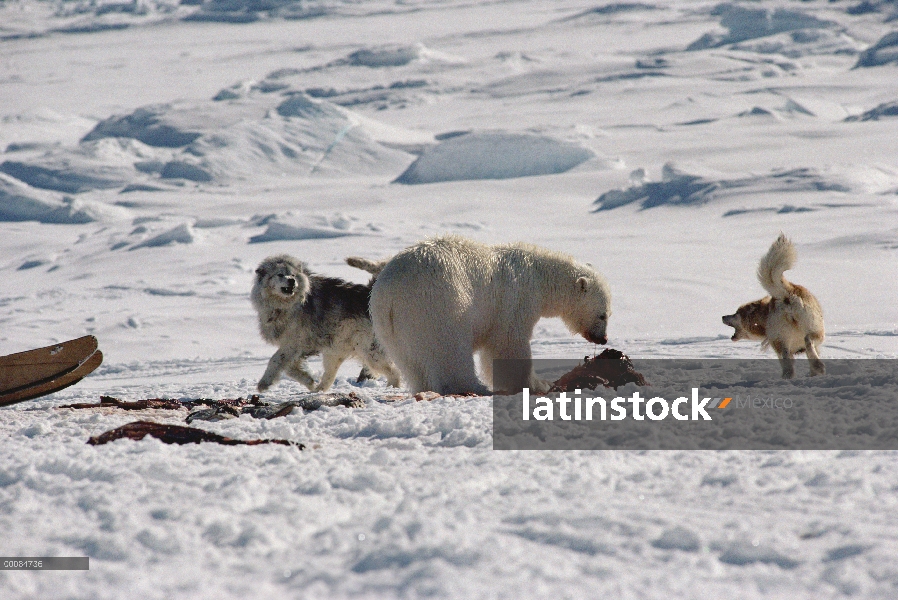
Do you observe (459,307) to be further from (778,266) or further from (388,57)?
(388,57)

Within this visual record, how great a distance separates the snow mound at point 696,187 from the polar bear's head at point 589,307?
17443mm

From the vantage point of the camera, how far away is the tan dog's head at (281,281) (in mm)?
7621

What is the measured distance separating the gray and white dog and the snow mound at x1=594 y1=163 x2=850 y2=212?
56.3 ft

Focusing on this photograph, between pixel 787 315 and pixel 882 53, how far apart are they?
141 feet

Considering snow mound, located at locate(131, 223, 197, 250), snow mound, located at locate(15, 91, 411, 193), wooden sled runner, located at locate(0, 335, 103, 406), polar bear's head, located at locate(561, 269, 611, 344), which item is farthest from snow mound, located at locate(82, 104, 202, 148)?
polar bear's head, located at locate(561, 269, 611, 344)

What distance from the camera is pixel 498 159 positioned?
30.0 metres

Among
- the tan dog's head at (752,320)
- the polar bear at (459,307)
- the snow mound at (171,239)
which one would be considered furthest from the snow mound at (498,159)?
the polar bear at (459,307)

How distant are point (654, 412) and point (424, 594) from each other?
8.88 ft

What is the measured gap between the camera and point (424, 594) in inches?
101

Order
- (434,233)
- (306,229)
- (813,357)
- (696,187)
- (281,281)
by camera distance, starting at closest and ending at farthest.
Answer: (813,357), (281,281), (434,233), (306,229), (696,187)

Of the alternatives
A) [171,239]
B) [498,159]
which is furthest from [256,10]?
[171,239]

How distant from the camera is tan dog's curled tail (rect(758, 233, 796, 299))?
20.2 ft

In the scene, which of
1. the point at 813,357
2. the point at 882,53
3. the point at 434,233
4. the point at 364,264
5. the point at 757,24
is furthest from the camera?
the point at 757,24

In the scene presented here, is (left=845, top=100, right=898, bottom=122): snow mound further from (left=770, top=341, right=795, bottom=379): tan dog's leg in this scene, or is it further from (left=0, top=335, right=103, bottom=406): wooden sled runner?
(left=0, top=335, right=103, bottom=406): wooden sled runner
